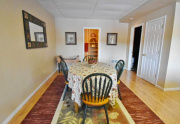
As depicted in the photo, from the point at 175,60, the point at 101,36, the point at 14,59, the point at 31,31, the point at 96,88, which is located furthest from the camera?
the point at 101,36

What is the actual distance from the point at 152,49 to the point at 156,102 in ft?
5.70

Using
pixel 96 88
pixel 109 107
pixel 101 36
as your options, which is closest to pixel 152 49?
pixel 101 36

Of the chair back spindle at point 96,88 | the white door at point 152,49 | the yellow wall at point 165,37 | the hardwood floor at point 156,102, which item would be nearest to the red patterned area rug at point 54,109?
the hardwood floor at point 156,102

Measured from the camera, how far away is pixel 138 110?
1.84 m

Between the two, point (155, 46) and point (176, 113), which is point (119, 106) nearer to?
point (176, 113)

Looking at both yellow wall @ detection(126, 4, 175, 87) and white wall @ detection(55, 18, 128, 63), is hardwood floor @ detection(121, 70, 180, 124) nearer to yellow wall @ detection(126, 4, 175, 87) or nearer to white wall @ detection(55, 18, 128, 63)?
yellow wall @ detection(126, 4, 175, 87)

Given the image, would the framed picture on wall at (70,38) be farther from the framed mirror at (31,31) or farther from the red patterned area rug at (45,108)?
the red patterned area rug at (45,108)

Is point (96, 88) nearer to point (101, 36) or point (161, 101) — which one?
point (161, 101)

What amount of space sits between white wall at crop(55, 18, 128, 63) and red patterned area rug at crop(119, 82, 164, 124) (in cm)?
281

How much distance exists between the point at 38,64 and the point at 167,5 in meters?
3.92

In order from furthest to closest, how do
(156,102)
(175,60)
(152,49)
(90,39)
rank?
(90,39) → (152,49) → (175,60) → (156,102)

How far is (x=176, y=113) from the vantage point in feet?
5.88

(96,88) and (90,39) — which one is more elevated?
(90,39)

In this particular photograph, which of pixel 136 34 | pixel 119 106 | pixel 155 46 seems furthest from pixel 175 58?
pixel 136 34
